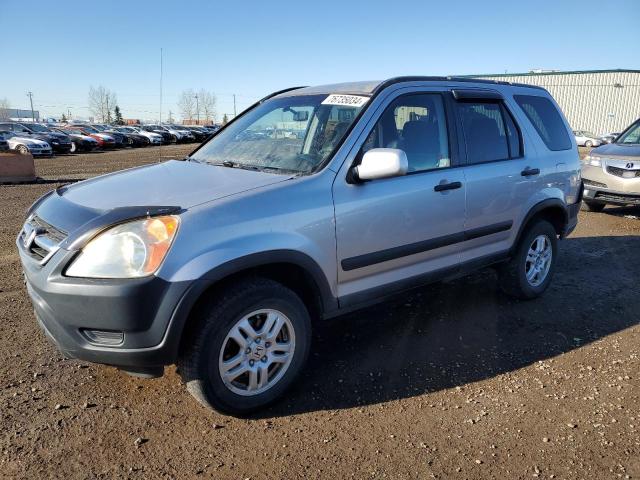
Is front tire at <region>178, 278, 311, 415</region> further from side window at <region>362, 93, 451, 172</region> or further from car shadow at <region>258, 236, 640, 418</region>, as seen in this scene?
side window at <region>362, 93, 451, 172</region>

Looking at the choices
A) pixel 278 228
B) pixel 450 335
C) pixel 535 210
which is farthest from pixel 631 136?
pixel 278 228

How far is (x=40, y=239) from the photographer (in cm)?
272

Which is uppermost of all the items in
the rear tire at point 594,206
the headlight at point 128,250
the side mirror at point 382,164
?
the side mirror at point 382,164

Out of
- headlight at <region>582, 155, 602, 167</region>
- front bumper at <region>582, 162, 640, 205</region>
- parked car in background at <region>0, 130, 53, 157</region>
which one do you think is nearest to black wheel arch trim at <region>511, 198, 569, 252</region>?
front bumper at <region>582, 162, 640, 205</region>

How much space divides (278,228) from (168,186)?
777 mm

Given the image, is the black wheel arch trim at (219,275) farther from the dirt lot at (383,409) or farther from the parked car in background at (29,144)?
the parked car in background at (29,144)

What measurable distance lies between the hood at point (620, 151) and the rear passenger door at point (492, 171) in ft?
16.9

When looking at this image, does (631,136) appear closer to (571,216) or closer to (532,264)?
(571,216)

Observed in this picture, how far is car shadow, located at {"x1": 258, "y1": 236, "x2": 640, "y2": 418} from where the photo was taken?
127 inches

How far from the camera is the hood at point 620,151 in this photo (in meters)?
8.33

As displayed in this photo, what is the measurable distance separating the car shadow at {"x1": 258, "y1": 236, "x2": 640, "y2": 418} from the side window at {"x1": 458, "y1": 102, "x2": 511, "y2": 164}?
1.29 meters

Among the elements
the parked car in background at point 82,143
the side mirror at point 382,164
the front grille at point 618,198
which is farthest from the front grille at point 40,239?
the parked car in background at point 82,143

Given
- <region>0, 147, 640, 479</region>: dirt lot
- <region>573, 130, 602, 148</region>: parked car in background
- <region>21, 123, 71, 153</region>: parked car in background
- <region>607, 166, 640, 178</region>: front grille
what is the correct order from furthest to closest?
<region>573, 130, 602, 148</region>: parked car in background < <region>21, 123, 71, 153</region>: parked car in background < <region>607, 166, 640, 178</region>: front grille < <region>0, 147, 640, 479</region>: dirt lot

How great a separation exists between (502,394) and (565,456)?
0.60 metres
